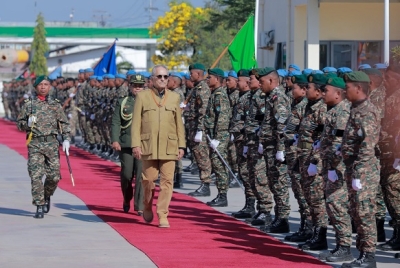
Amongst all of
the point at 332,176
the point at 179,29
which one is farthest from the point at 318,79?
the point at 179,29

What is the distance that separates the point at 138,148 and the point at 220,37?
47127 millimetres

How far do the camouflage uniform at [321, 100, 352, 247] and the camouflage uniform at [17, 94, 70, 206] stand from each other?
14.8 ft

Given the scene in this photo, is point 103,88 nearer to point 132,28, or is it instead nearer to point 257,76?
point 257,76

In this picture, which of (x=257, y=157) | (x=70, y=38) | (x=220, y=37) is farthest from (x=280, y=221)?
(x=70, y=38)

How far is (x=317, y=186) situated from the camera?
36.7 feet

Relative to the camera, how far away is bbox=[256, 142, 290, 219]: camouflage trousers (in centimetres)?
1244

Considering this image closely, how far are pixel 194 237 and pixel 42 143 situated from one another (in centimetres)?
280

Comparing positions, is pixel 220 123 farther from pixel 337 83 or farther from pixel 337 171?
pixel 337 171

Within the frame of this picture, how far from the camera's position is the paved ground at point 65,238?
33.7 ft

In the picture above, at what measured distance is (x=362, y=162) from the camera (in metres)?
9.63

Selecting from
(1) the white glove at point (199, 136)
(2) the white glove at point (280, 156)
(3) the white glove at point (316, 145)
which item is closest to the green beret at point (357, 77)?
(3) the white glove at point (316, 145)

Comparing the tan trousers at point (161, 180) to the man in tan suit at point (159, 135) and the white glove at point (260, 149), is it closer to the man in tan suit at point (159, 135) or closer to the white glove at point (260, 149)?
the man in tan suit at point (159, 135)

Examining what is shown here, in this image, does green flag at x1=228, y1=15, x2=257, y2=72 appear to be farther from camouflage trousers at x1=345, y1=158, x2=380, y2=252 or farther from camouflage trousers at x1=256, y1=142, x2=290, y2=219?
camouflage trousers at x1=345, y1=158, x2=380, y2=252

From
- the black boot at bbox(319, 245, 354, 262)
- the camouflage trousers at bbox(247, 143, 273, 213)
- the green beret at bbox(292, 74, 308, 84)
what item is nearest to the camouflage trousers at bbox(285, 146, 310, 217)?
the green beret at bbox(292, 74, 308, 84)
